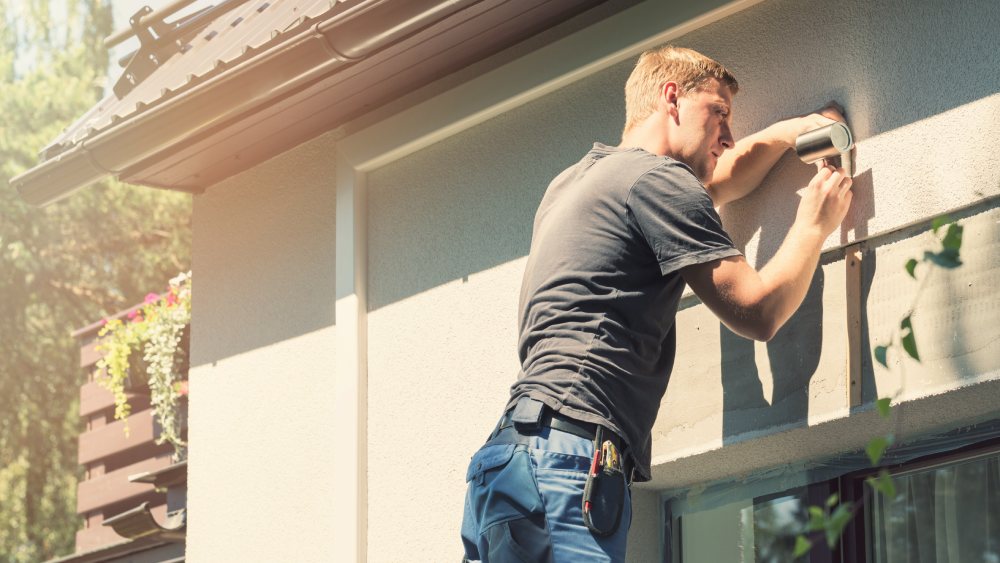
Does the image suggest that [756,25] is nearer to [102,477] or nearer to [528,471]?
[528,471]

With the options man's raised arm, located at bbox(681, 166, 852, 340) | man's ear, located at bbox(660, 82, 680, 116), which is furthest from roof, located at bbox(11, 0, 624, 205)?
man's raised arm, located at bbox(681, 166, 852, 340)

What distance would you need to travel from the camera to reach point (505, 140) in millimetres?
5285

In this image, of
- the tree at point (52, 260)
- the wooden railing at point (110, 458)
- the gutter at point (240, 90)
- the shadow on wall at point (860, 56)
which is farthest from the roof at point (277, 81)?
the tree at point (52, 260)

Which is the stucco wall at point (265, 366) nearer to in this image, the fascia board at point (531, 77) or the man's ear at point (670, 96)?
the fascia board at point (531, 77)

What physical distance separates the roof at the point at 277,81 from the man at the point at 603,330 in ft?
4.03

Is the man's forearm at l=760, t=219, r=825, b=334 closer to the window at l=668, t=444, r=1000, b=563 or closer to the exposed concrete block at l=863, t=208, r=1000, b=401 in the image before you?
the exposed concrete block at l=863, t=208, r=1000, b=401

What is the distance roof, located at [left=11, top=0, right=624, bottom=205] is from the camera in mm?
4902

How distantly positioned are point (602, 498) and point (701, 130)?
44.4 inches

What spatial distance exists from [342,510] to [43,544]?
58.9ft

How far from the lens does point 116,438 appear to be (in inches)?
384

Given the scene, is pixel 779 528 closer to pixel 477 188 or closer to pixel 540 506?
pixel 540 506

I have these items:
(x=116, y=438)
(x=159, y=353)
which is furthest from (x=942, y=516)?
(x=116, y=438)

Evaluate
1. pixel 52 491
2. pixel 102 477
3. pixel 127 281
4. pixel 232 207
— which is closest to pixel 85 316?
pixel 127 281

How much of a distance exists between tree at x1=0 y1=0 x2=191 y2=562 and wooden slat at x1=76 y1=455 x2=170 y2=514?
33.5 feet
